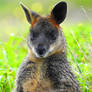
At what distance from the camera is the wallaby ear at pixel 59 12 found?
656 cm

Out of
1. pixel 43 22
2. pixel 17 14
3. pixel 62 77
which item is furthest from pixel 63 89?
pixel 17 14

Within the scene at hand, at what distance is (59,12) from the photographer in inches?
261

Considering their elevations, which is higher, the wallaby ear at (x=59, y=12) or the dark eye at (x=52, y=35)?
the wallaby ear at (x=59, y=12)

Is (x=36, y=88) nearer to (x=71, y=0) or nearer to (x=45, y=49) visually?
(x=45, y=49)

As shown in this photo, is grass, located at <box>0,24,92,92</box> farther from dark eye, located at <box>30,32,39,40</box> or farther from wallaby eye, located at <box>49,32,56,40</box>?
dark eye, located at <box>30,32,39,40</box>

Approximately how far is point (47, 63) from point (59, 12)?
858 mm

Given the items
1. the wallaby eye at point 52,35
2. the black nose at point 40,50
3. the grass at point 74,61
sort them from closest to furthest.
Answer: the black nose at point 40,50, the wallaby eye at point 52,35, the grass at point 74,61

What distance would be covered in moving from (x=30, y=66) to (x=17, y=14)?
42.3 ft

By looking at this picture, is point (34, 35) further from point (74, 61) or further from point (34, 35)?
point (74, 61)

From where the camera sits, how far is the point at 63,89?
6.35m

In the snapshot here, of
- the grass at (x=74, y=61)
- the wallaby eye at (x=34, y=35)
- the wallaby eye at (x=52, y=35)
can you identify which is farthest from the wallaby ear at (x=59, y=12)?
the grass at (x=74, y=61)

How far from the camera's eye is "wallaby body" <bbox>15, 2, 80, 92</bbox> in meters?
6.37

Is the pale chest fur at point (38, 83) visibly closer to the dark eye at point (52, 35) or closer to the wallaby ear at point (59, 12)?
the dark eye at point (52, 35)

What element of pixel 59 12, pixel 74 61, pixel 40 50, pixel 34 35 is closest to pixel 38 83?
pixel 40 50
